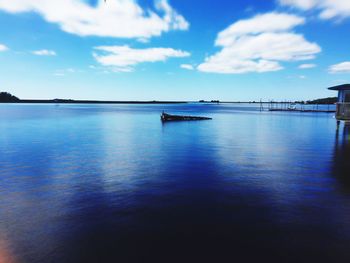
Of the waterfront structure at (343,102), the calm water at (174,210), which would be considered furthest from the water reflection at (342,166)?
the waterfront structure at (343,102)

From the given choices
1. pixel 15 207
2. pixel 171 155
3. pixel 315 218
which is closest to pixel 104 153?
pixel 171 155

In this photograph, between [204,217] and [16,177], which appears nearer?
[204,217]

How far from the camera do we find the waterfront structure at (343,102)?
3806 cm

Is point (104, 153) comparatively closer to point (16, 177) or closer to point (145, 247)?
point (16, 177)

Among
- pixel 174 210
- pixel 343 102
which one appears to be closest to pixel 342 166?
pixel 174 210

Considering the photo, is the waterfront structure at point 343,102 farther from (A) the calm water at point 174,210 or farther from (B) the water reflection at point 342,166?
(A) the calm water at point 174,210

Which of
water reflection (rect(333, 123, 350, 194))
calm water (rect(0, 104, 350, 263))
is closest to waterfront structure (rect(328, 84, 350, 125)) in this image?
water reflection (rect(333, 123, 350, 194))

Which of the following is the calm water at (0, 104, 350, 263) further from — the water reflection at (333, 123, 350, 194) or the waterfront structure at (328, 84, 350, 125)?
the waterfront structure at (328, 84, 350, 125)

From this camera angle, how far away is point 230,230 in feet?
34.6

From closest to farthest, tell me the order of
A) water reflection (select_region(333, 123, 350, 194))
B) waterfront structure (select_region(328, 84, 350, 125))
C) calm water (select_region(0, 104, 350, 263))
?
1. calm water (select_region(0, 104, 350, 263))
2. water reflection (select_region(333, 123, 350, 194))
3. waterfront structure (select_region(328, 84, 350, 125))

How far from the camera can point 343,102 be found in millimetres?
39375

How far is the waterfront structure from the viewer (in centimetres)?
3806

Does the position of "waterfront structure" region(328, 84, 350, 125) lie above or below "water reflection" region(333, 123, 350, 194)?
above

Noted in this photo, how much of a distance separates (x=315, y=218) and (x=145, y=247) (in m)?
8.54
